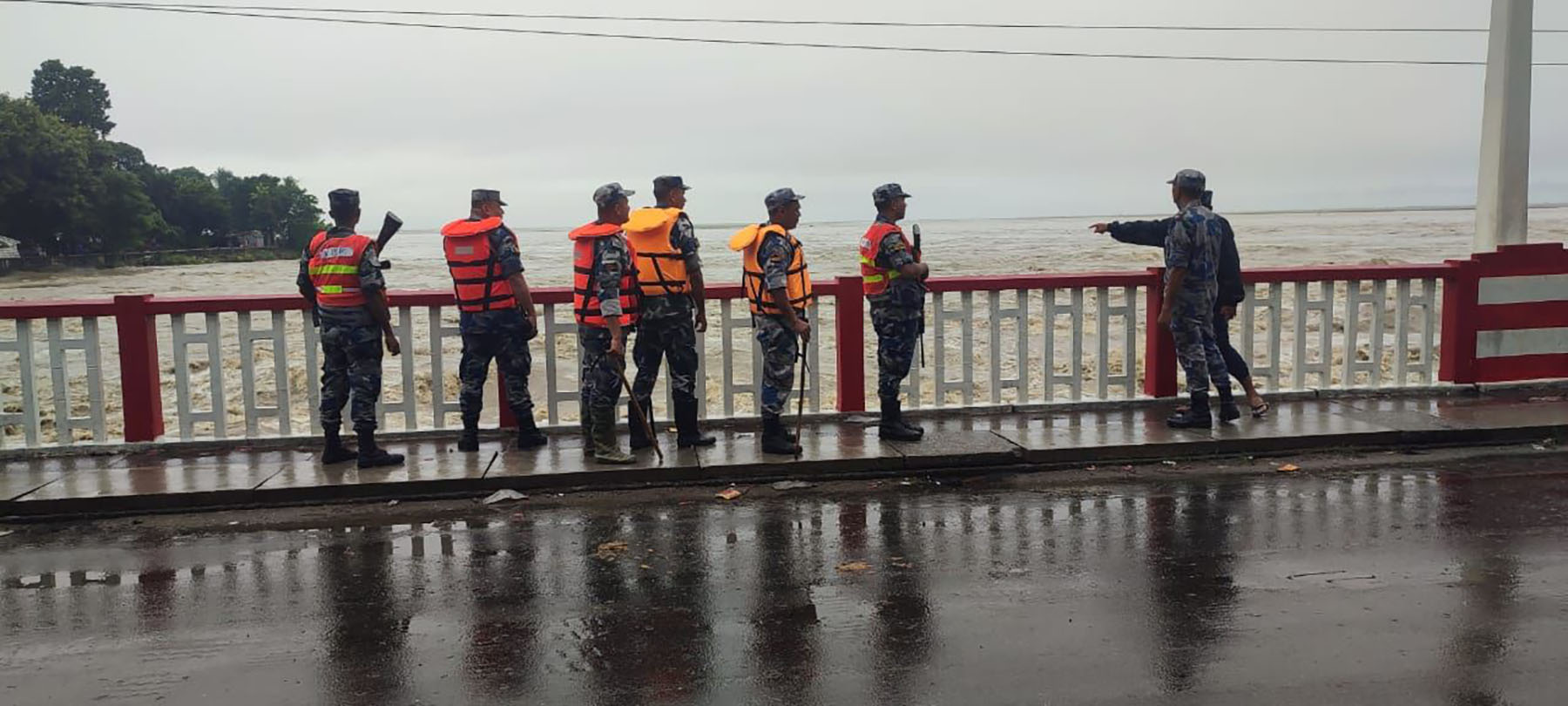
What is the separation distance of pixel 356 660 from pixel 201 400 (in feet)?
43.1

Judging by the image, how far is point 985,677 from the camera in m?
4.08

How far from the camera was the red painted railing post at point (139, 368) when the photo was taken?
835cm

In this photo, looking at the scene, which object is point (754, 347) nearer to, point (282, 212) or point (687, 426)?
point (687, 426)

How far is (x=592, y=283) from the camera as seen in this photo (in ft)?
25.1

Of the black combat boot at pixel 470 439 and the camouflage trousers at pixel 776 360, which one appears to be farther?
the black combat boot at pixel 470 439

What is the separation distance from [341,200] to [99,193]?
33.9m

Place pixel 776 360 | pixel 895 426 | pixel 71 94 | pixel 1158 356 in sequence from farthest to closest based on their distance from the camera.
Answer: pixel 71 94 → pixel 1158 356 → pixel 895 426 → pixel 776 360

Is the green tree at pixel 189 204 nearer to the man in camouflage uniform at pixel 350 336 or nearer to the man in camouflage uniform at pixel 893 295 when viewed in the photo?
the man in camouflage uniform at pixel 350 336

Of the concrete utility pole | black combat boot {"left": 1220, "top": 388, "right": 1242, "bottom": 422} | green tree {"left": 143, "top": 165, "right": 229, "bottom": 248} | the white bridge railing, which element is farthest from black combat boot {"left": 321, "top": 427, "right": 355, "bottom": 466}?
green tree {"left": 143, "top": 165, "right": 229, "bottom": 248}

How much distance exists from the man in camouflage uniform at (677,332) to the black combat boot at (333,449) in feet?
6.46

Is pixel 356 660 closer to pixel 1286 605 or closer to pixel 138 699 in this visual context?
pixel 138 699

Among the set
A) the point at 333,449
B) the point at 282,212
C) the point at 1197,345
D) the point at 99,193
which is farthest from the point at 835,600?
the point at 282,212

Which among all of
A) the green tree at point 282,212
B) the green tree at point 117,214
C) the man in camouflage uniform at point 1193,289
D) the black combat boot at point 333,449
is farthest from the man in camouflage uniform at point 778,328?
the green tree at point 282,212

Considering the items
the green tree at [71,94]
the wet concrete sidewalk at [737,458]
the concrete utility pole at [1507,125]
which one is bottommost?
the wet concrete sidewalk at [737,458]
